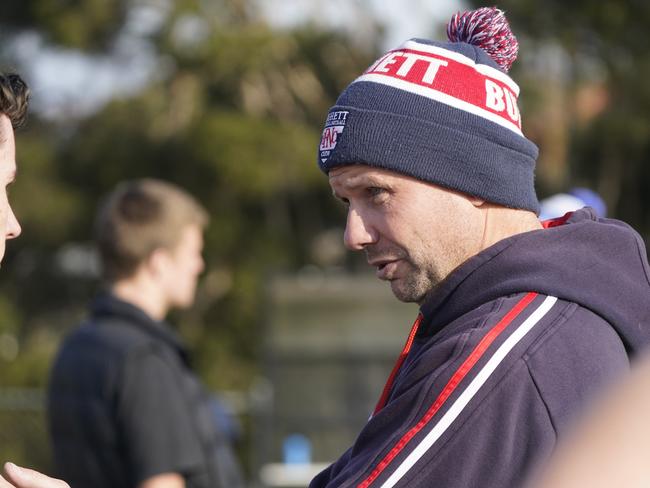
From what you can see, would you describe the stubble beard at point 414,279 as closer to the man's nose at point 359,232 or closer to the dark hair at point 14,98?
the man's nose at point 359,232

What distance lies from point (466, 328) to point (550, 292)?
15 centimetres

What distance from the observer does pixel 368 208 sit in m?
1.93

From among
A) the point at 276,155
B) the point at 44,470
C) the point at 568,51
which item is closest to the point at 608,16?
the point at 568,51

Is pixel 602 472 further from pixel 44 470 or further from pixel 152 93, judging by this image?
pixel 152 93

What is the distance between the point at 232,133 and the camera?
49.8ft

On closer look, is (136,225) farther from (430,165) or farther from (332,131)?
(430,165)

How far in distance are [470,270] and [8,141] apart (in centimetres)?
93

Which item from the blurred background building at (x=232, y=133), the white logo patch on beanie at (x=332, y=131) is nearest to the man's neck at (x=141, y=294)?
the white logo patch on beanie at (x=332, y=131)

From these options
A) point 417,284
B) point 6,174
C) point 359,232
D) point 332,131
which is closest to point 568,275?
point 417,284

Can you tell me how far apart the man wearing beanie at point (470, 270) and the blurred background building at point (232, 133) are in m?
9.59

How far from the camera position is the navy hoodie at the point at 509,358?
5.14ft

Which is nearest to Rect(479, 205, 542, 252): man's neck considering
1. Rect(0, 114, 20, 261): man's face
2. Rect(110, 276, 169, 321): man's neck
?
Rect(0, 114, 20, 261): man's face

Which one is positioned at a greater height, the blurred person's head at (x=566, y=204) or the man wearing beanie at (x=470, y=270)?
the man wearing beanie at (x=470, y=270)

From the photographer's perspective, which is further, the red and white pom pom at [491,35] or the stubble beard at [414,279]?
the red and white pom pom at [491,35]
